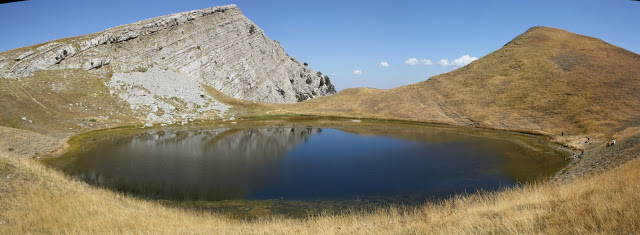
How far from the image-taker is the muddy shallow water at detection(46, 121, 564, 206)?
22078 mm

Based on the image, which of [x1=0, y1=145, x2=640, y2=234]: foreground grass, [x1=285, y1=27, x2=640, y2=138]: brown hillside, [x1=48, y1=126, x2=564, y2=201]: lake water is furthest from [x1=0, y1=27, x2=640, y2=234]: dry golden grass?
[x1=48, y1=126, x2=564, y2=201]: lake water

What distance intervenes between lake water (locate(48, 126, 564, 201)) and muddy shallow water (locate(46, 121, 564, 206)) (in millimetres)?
68

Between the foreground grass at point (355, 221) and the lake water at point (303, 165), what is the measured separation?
7.52m

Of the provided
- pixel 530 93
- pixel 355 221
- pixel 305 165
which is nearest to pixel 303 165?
pixel 305 165

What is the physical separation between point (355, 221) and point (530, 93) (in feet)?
214

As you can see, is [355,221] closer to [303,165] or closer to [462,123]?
[303,165]

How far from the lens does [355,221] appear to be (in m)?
11.6

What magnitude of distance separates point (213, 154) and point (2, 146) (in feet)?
55.4

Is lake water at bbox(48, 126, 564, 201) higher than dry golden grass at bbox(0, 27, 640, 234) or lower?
lower

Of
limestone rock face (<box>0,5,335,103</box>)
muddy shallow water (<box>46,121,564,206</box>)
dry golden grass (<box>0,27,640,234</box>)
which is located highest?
limestone rock face (<box>0,5,335,103</box>)

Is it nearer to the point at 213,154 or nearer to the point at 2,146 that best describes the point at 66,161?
the point at 2,146

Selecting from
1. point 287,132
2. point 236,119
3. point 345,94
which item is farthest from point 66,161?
point 345,94

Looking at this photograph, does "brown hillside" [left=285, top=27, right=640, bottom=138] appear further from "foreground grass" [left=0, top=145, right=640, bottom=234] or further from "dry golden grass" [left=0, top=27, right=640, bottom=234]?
"foreground grass" [left=0, top=145, right=640, bottom=234]

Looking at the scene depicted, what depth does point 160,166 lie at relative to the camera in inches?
1094
